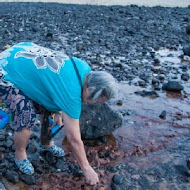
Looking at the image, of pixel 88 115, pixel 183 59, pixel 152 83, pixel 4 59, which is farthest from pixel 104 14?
pixel 4 59

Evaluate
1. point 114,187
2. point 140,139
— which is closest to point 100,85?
point 114,187

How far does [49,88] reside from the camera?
2.79m

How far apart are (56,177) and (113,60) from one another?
192 inches

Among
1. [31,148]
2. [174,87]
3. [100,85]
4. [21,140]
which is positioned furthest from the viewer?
[174,87]

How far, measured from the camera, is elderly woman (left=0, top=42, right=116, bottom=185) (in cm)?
272

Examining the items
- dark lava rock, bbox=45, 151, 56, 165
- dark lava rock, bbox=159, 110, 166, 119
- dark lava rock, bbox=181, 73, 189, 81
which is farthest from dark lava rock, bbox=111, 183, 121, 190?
dark lava rock, bbox=181, 73, 189, 81

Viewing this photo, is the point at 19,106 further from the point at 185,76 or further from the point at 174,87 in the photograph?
the point at 185,76

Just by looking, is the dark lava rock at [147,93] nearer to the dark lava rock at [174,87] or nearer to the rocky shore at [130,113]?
the rocky shore at [130,113]

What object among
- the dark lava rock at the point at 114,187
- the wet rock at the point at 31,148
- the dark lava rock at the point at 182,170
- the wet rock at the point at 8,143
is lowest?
the dark lava rock at the point at 182,170

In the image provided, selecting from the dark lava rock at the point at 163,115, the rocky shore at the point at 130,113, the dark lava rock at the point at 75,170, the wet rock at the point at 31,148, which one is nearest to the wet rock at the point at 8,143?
the rocky shore at the point at 130,113

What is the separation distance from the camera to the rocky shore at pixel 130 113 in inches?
139

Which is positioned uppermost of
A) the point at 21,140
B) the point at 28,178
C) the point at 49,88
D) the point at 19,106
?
the point at 49,88

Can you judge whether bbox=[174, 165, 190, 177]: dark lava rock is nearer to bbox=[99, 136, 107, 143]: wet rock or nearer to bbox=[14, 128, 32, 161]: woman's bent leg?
bbox=[99, 136, 107, 143]: wet rock

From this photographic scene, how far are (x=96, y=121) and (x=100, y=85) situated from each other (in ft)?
5.20
